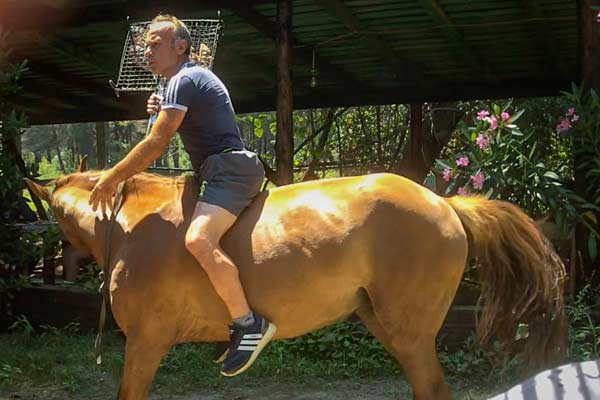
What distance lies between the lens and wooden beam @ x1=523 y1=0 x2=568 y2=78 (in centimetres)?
609

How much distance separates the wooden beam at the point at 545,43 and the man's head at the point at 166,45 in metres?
3.76

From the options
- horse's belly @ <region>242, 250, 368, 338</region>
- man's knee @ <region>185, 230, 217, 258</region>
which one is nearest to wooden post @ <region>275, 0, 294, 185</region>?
horse's belly @ <region>242, 250, 368, 338</region>

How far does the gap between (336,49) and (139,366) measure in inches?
193

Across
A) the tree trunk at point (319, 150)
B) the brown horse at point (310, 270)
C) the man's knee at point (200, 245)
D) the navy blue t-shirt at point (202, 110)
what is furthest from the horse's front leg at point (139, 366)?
the tree trunk at point (319, 150)

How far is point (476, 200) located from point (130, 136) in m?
42.0

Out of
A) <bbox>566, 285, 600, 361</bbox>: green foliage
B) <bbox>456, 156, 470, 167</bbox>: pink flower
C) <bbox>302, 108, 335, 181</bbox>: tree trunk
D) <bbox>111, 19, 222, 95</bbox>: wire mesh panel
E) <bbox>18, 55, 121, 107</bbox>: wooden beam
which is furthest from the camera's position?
<bbox>302, 108, 335, 181</bbox>: tree trunk

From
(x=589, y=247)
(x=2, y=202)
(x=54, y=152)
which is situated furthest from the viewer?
(x=54, y=152)

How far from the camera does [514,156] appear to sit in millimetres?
4719

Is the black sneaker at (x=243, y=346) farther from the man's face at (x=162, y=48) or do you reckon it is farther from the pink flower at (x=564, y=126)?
the pink flower at (x=564, y=126)

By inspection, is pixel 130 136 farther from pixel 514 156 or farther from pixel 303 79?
pixel 514 156

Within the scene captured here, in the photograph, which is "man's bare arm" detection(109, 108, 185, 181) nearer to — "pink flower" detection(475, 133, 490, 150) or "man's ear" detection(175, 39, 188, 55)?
"man's ear" detection(175, 39, 188, 55)

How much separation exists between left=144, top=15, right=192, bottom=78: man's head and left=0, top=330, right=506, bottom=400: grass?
98.0 inches

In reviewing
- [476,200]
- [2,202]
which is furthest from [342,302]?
[2,202]

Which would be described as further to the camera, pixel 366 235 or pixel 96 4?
pixel 96 4
